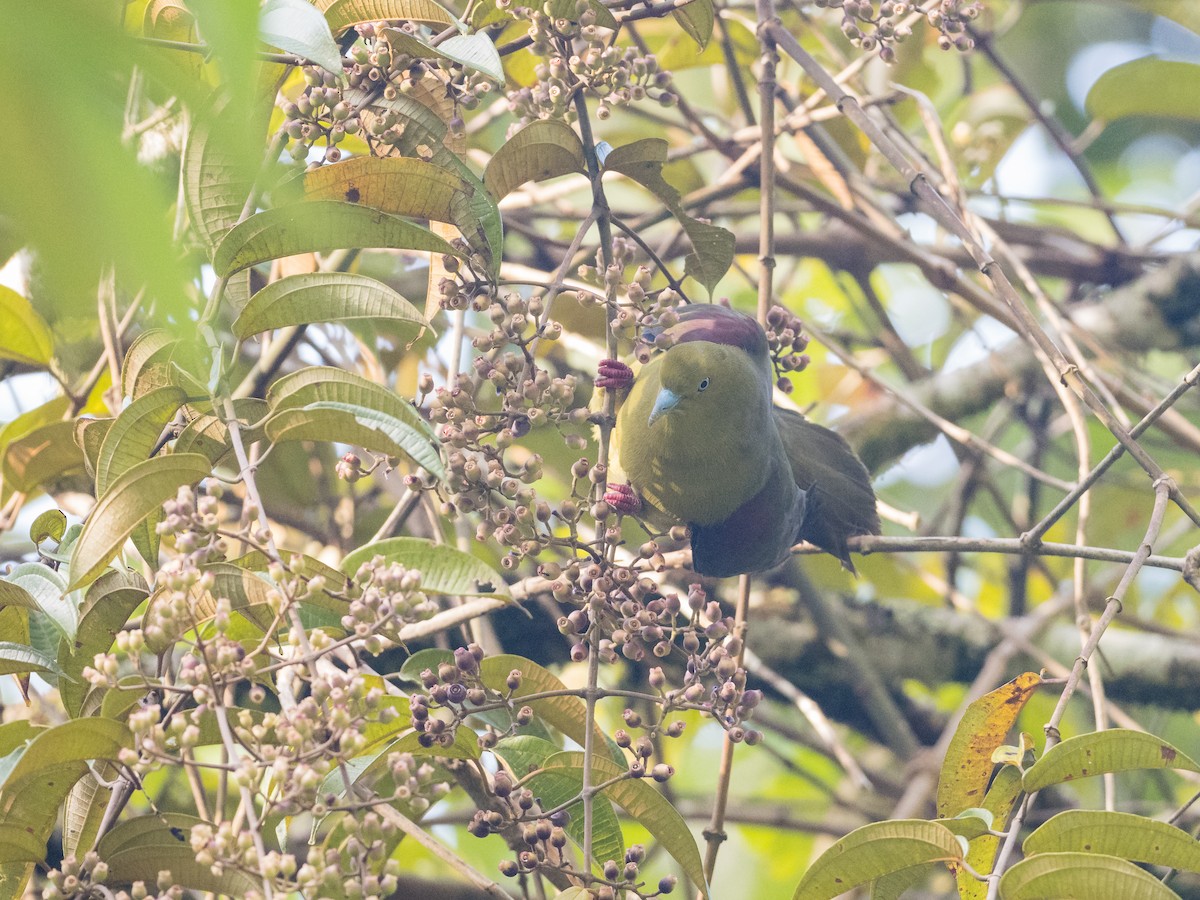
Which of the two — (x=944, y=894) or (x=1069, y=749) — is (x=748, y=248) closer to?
(x=944, y=894)

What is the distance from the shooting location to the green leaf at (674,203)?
2129 mm

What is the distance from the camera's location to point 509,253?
3.98 metres

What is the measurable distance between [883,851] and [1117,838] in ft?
1.01

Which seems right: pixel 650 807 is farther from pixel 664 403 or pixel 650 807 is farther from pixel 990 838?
pixel 664 403

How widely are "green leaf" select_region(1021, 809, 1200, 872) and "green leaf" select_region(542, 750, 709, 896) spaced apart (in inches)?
17.9

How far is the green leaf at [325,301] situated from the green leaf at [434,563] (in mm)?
330

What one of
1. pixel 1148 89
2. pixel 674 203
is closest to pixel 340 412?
pixel 674 203

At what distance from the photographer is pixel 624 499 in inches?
101

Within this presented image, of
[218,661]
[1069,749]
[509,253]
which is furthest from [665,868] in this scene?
[218,661]

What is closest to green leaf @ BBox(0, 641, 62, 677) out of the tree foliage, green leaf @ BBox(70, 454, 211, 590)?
the tree foliage

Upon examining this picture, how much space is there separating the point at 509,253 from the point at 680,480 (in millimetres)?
1596

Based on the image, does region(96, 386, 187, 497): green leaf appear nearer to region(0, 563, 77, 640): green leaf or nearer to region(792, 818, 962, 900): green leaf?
region(0, 563, 77, 640): green leaf

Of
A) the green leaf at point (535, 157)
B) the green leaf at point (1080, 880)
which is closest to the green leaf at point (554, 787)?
the green leaf at point (1080, 880)

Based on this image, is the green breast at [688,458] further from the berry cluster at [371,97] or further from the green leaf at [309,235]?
the green leaf at [309,235]
